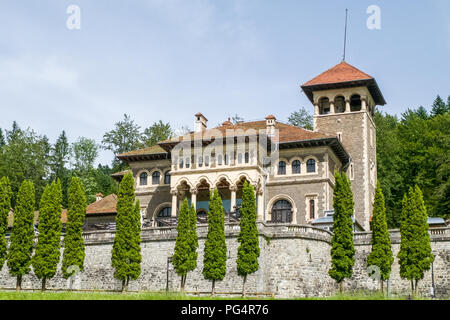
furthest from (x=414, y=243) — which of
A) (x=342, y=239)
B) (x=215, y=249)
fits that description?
(x=215, y=249)

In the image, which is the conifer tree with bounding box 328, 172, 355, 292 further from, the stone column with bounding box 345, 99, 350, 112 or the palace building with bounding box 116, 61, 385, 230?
the stone column with bounding box 345, 99, 350, 112

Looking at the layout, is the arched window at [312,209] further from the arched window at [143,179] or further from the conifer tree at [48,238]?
the conifer tree at [48,238]

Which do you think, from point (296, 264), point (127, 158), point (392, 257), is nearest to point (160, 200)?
point (127, 158)

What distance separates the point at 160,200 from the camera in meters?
51.1

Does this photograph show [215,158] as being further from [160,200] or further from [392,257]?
[392,257]

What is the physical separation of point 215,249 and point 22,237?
34.2 ft

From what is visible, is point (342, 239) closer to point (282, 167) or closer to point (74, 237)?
point (282, 167)

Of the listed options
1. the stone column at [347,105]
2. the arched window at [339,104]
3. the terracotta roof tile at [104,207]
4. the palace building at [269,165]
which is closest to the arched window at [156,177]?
the palace building at [269,165]

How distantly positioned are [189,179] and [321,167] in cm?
948

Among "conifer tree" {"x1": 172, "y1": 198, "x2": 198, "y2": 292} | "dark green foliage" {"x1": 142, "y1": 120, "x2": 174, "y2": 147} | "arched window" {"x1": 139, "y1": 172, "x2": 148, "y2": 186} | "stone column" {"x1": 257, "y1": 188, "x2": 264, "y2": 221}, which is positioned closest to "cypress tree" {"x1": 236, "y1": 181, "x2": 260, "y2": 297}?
"conifer tree" {"x1": 172, "y1": 198, "x2": 198, "y2": 292}

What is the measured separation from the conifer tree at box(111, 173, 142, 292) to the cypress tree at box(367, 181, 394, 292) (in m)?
12.5

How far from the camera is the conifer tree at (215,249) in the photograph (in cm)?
3391

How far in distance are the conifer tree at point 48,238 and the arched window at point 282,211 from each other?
56.8ft

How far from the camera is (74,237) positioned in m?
35.2
